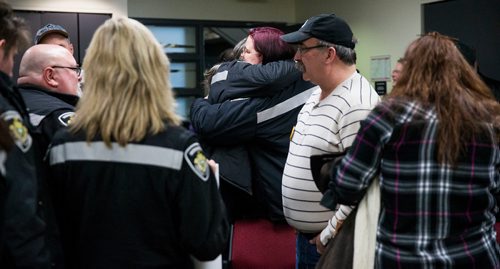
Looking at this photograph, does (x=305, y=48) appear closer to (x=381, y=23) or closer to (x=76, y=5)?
(x=381, y=23)

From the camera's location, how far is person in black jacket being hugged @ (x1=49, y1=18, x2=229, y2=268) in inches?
57.1

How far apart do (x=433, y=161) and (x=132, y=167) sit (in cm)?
78

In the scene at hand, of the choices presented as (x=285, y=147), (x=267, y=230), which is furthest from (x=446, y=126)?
(x=267, y=230)

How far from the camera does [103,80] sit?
58.2 inches

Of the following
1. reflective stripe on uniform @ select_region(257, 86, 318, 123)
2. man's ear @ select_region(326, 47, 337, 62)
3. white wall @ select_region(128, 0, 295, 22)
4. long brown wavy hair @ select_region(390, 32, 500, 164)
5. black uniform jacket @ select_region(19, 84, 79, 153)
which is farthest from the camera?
white wall @ select_region(128, 0, 295, 22)

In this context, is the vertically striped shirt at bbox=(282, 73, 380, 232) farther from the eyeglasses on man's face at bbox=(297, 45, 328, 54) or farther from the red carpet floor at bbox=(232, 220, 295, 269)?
the red carpet floor at bbox=(232, 220, 295, 269)

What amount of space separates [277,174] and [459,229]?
1147mm

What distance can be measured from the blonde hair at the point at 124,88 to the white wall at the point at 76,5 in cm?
497

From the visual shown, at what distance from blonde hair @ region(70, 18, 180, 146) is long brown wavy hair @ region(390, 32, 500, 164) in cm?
65

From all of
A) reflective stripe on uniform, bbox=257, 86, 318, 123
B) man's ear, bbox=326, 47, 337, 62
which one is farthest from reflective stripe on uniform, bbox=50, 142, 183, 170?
reflective stripe on uniform, bbox=257, 86, 318, 123

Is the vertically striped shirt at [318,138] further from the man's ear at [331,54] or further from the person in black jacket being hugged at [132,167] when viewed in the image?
the person in black jacket being hugged at [132,167]

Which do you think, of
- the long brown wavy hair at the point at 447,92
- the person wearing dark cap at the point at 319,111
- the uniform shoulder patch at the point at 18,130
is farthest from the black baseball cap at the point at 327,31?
the uniform shoulder patch at the point at 18,130

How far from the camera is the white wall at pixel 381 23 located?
5.64m

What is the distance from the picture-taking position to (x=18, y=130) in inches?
56.5
